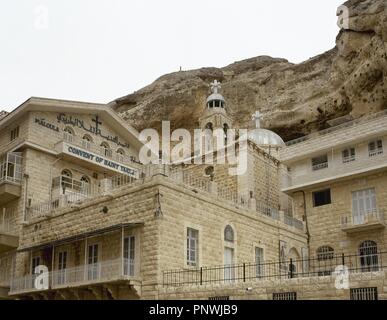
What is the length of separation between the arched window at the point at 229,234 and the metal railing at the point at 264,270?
3.47 ft

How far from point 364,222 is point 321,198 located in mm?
3165

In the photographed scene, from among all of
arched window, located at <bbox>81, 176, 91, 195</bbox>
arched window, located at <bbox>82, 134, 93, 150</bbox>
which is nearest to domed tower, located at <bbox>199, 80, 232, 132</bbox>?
arched window, located at <bbox>82, 134, 93, 150</bbox>

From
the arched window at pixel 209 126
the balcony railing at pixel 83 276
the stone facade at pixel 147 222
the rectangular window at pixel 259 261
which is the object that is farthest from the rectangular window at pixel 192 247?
the arched window at pixel 209 126

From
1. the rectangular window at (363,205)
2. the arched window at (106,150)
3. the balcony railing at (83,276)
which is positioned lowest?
the balcony railing at (83,276)

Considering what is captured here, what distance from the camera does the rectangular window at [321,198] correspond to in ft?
90.6

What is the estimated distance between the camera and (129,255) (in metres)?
19.2

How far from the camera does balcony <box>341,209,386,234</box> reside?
81.5 feet

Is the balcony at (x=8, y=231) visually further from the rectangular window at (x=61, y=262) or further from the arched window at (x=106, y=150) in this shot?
the arched window at (x=106, y=150)

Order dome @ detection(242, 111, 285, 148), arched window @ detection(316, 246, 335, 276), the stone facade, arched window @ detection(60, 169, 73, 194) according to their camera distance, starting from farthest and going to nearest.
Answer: dome @ detection(242, 111, 285, 148), arched window @ detection(316, 246, 335, 276), arched window @ detection(60, 169, 73, 194), the stone facade

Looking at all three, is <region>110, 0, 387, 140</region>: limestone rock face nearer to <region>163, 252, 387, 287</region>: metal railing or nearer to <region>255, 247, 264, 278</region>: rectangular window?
<region>163, 252, 387, 287</region>: metal railing

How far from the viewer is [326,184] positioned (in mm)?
27547

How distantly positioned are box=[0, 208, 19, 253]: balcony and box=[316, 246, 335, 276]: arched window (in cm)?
1465
